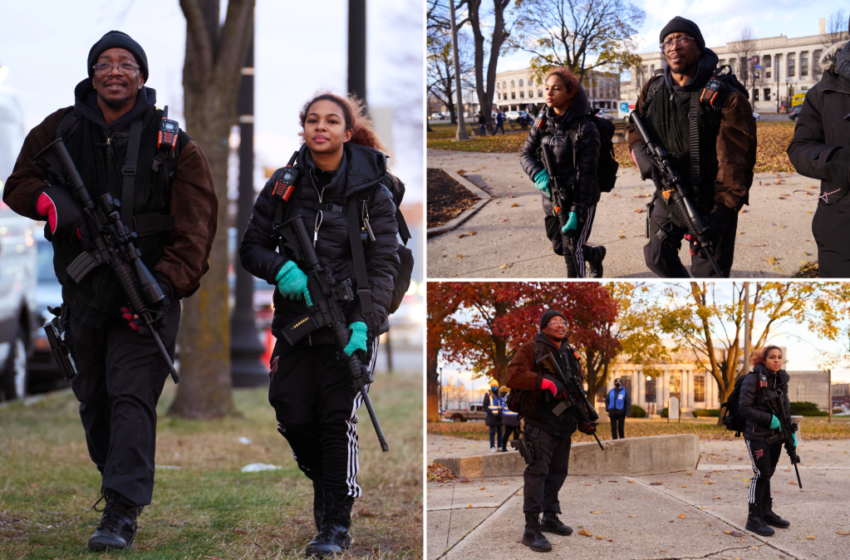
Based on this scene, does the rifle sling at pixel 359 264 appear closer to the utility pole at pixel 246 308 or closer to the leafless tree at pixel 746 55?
the leafless tree at pixel 746 55

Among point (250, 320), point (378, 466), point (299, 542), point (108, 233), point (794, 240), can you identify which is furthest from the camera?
point (250, 320)

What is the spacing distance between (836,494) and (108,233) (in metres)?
3.85

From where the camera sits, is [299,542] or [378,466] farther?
[378,466]

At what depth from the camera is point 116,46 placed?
13.5 feet

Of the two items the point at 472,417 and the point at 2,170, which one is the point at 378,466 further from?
the point at 2,170

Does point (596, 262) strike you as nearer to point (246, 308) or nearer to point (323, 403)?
point (323, 403)

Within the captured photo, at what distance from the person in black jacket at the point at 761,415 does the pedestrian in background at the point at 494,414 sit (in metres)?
1.31

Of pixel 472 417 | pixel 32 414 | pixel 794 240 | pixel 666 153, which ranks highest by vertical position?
pixel 666 153

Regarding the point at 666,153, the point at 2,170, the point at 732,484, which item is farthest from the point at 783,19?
the point at 2,170

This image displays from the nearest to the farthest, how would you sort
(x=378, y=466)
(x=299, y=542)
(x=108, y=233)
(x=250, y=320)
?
(x=108, y=233) → (x=299, y=542) → (x=378, y=466) → (x=250, y=320)

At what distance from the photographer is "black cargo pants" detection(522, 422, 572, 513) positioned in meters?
4.48

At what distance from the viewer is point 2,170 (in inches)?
352

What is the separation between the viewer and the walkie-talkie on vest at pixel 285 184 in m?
4.04

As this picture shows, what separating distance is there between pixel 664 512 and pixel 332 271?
7.06ft
